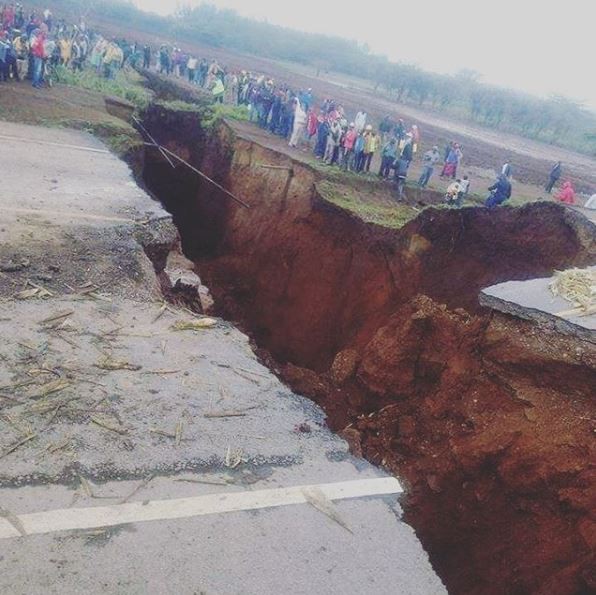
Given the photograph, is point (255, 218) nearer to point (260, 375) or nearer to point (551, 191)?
point (260, 375)

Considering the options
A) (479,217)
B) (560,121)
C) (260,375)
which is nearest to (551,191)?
(479,217)

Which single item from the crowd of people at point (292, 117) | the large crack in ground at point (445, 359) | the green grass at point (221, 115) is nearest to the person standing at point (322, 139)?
the crowd of people at point (292, 117)

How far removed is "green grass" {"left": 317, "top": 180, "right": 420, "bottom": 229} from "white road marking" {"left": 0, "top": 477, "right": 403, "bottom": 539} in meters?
8.21

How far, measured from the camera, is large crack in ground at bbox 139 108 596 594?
4.95 metres

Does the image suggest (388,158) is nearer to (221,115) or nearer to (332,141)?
(332,141)

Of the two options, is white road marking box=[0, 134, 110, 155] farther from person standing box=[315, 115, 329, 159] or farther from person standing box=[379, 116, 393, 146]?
person standing box=[379, 116, 393, 146]

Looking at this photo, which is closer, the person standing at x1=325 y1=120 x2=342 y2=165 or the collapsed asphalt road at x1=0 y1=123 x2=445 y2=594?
the collapsed asphalt road at x1=0 y1=123 x2=445 y2=594

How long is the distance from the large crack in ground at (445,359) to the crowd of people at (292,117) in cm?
215

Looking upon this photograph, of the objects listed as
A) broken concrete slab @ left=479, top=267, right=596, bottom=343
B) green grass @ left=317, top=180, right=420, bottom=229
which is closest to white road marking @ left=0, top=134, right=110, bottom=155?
green grass @ left=317, top=180, right=420, bottom=229

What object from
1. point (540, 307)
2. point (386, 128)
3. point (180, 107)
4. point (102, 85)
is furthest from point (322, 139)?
point (540, 307)

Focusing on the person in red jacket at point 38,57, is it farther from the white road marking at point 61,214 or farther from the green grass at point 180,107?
the white road marking at point 61,214

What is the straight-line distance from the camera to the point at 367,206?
41.7 feet

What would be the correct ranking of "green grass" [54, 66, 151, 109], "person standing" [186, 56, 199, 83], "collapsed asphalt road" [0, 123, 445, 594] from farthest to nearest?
"person standing" [186, 56, 199, 83] → "green grass" [54, 66, 151, 109] → "collapsed asphalt road" [0, 123, 445, 594]

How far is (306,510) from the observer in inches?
150
